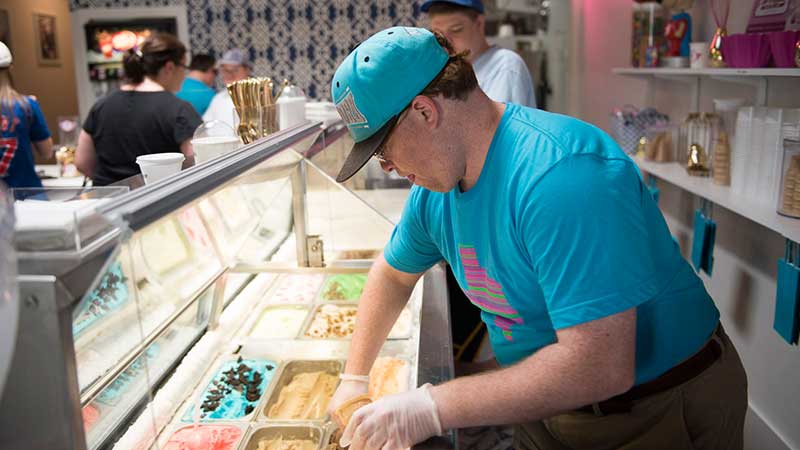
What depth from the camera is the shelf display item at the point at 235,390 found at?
5.87ft

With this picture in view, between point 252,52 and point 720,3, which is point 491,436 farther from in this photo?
point 252,52

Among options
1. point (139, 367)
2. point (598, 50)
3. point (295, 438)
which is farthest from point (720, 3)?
point (139, 367)

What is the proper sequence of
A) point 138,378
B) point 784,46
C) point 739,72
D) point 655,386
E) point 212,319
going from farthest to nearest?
point 739,72, point 784,46, point 212,319, point 138,378, point 655,386

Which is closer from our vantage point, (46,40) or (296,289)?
(296,289)

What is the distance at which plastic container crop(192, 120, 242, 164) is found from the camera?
5.18ft

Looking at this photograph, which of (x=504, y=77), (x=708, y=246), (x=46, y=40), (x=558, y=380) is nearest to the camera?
(x=558, y=380)

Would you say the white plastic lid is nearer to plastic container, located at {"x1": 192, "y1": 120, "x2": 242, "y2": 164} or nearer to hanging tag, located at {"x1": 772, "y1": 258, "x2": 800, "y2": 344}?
plastic container, located at {"x1": 192, "y1": 120, "x2": 242, "y2": 164}

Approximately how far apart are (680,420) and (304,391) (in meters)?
1.08

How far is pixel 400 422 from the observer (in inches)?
50.1

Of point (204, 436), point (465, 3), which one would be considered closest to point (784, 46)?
point (465, 3)

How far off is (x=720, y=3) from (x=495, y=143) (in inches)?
107

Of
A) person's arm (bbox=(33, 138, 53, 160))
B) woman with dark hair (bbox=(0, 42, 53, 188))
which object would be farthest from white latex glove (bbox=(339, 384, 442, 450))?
person's arm (bbox=(33, 138, 53, 160))

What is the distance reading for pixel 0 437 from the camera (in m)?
0.88

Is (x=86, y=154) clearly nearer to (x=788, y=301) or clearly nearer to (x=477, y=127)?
(x=477, y=127)
